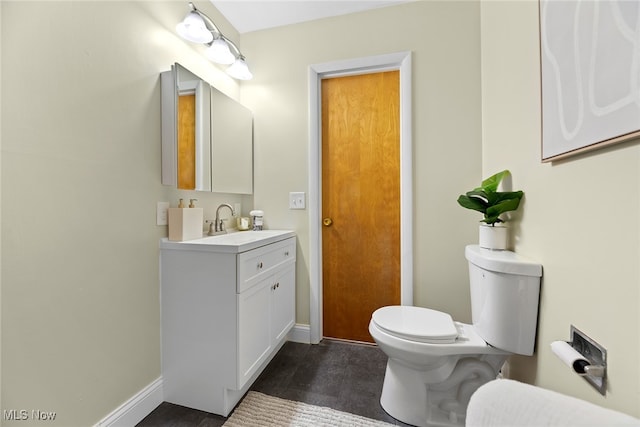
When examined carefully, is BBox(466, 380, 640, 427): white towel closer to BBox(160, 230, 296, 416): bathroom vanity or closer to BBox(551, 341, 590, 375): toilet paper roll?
BBox(551, 341, 590, 375): toilet paper roll

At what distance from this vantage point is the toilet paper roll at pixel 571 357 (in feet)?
2.39

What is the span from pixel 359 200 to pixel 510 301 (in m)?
1.12

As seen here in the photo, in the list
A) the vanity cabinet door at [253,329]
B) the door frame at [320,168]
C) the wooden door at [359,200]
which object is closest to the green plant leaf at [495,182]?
the door frame at [320,168]

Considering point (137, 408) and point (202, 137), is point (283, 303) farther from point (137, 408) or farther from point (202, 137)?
point (202, 137)

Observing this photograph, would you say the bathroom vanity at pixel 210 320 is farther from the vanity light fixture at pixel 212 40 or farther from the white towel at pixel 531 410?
the vanity light fixture at pixel 212 40

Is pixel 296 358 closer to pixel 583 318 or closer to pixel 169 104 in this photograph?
pixel 583 318

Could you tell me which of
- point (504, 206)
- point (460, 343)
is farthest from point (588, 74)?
point (460, 343)

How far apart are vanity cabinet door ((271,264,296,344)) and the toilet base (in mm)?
781

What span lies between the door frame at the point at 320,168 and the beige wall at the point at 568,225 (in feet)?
1.66

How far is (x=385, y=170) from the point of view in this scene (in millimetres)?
1955

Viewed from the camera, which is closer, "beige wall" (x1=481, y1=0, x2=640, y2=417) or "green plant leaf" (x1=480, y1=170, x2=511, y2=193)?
"beige wall" (x1=481, y1=0, x2=640, y2=417)

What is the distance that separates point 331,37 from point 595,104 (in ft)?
5.72

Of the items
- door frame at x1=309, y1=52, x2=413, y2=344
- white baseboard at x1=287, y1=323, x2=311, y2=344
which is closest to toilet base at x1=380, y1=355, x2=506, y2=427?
door frame at x1=309, y1=52, x2=413, y2=344

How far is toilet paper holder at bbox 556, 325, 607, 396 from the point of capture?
688 millimetres
